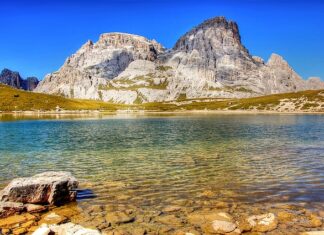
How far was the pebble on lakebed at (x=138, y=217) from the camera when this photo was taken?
1725 cm

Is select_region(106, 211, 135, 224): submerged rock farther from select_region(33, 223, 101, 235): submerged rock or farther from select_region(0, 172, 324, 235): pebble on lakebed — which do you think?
select_region(33, 223, 101, 235): submerged rock

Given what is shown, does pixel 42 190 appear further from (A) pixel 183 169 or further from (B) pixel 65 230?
(A) pixel 183 169

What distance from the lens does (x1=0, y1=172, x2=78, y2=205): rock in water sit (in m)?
21.2

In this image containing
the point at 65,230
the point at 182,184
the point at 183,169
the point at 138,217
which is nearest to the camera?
the point at 65,230

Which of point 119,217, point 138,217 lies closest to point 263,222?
point 138,217

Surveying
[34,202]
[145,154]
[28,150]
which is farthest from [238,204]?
[28,150]

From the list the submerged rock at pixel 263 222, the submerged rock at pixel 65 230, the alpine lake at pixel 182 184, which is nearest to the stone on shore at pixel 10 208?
the alpine lake at pixel 182 184

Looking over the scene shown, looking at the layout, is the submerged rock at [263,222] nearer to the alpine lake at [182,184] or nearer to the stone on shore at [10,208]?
the alpine lake at [182,184]

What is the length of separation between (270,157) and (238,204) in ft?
65.8

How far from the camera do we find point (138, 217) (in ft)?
64.0

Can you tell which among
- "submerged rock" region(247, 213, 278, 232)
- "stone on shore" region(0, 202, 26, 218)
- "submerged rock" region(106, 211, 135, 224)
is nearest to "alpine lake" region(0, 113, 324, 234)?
"submerged rock" region(106, 211, 135, 224)

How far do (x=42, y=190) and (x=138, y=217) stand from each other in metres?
7.09

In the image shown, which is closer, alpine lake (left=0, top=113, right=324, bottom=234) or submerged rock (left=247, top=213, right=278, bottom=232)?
submerged rock (left=247, top=213, right=278, bottom=232)

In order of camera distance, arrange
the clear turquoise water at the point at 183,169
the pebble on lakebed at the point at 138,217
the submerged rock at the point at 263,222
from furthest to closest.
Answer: the clear turquoise water at the point at 183,169
the submerged rock at the point at 263,222
the pebble on lakebed at the point at 138,217
